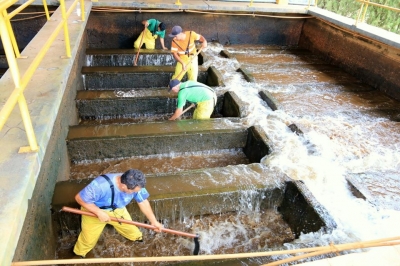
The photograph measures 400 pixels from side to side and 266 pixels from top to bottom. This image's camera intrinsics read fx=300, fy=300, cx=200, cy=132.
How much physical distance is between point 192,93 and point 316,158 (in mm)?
2472

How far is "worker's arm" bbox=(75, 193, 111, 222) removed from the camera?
324 centimetres

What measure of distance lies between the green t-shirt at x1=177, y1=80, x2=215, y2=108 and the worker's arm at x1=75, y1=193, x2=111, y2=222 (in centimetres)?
281

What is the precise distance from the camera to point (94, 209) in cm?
326

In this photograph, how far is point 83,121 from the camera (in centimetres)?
632

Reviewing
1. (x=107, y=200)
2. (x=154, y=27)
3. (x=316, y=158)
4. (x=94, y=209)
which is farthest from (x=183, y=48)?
(x=94, y=209)

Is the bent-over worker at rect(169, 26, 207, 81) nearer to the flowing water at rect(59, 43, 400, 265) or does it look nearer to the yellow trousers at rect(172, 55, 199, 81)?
the yellow trousers at rect(172, 55, 199, 81)

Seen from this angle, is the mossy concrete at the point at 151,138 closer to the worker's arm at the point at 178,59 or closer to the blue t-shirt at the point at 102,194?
the worker's arm at the point at 178,59

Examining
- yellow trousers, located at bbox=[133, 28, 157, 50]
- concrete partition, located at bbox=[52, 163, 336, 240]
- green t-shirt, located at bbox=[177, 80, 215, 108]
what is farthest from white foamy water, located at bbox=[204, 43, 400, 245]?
yellow trousers, located at bbox=[133, 28, 157, 50]

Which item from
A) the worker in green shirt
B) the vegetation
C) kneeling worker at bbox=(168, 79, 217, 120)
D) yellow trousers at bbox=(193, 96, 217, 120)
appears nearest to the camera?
kneeling worker at bbox=(168, 79, 217, 120)

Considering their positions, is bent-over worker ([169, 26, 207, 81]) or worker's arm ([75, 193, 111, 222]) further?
bent-over worker ([169, 26, 207, 81])

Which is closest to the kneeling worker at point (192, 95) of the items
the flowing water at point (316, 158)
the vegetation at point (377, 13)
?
the flowing water at point (316, 158)

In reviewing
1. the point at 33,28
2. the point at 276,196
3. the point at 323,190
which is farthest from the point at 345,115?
the point at 33,28

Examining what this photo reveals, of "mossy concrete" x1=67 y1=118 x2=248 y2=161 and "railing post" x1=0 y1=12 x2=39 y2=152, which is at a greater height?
"railing post" x1=0 y1=12 x2=39 y2=152

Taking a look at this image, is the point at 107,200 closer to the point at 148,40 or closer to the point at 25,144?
the point at 25,144
